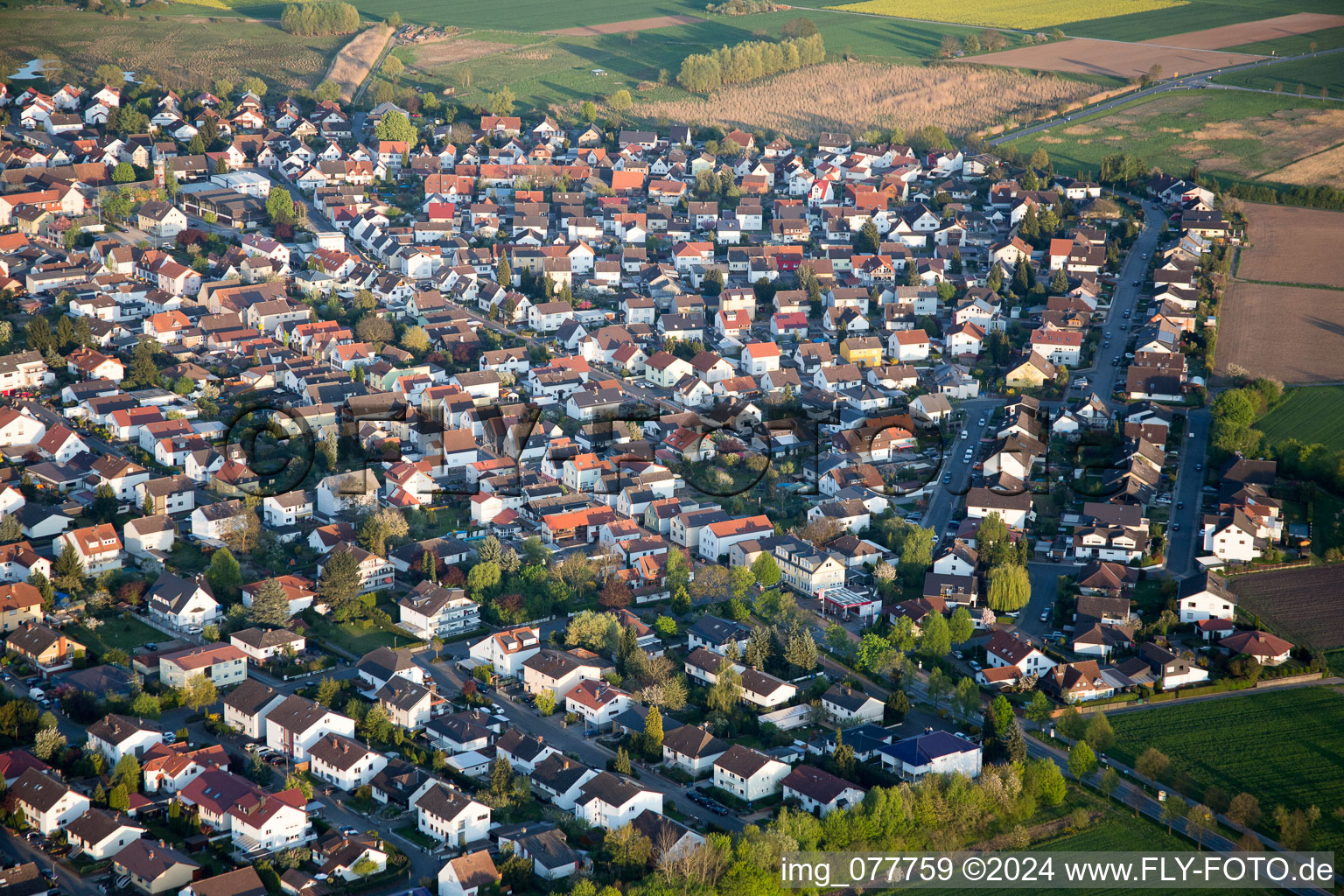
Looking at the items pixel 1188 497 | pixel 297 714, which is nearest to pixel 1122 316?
pixel 1188 497

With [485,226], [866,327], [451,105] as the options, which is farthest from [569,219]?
[451,105]

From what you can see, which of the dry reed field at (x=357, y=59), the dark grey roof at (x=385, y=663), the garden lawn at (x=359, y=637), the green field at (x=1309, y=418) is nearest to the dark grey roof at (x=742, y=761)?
the dark grey roof at (x=385, y=663)

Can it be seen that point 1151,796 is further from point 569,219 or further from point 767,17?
point 767,17

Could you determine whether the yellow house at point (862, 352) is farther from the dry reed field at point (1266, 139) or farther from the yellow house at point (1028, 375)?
the dry reed field at point (1266, 139)

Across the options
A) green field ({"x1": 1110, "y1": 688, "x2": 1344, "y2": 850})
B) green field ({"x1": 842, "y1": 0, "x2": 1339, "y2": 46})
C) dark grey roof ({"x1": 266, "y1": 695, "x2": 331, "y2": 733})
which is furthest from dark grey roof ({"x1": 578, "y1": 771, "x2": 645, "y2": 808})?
green field ({"x1": 842, "y1": 0, "x2": 1339, "y2": 46})

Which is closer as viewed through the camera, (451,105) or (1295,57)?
(451,105)

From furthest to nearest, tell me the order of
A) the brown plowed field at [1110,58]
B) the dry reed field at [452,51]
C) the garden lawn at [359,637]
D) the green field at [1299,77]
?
the dry reed field at [452,51], the brown plowed field at [1110,58], the green field at [1299,77], the garden lawn at [359,637]
